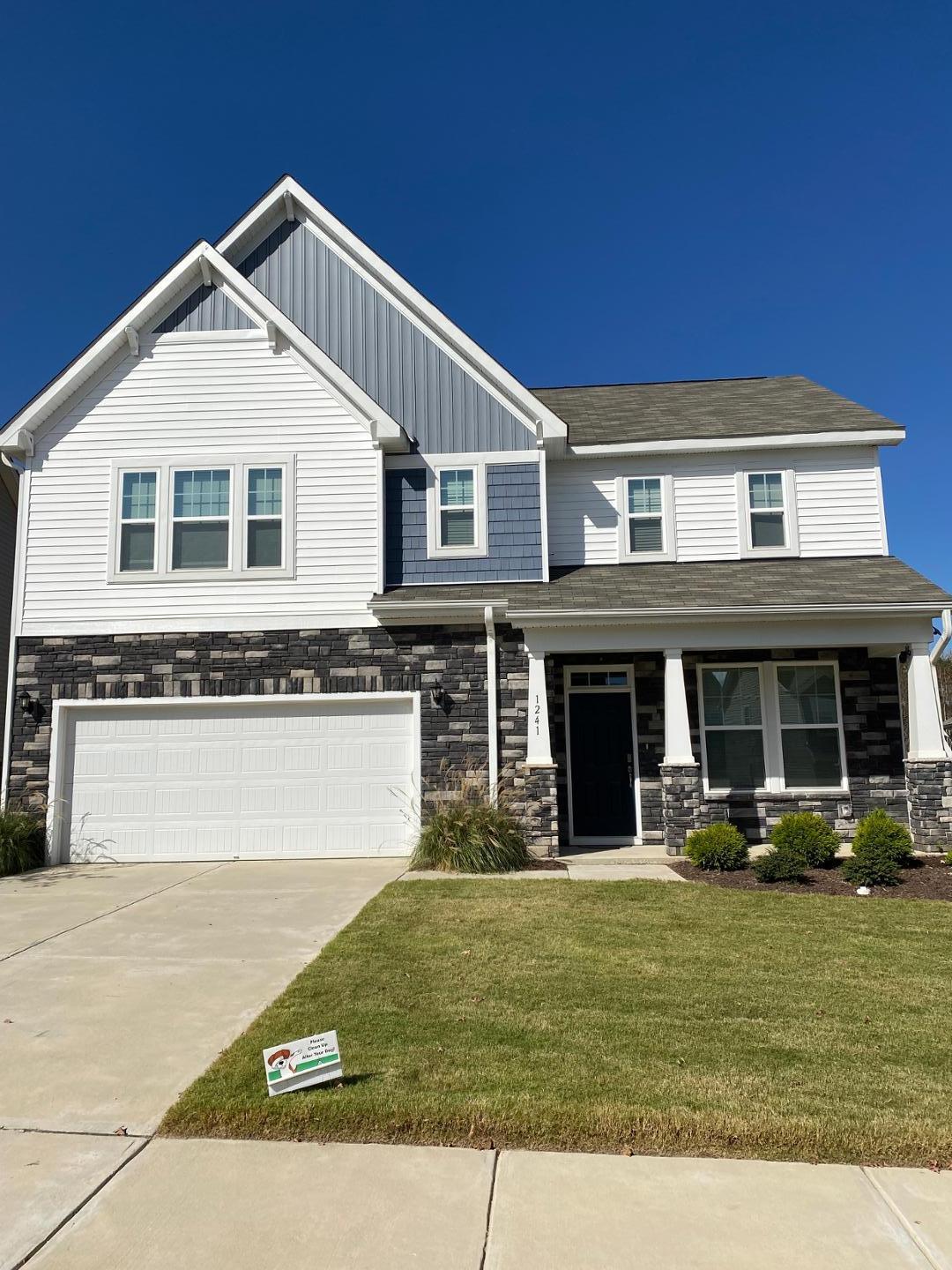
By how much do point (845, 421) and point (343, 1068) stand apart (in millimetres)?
12213

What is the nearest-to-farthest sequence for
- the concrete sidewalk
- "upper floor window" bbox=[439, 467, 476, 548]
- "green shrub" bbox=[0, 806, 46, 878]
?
the concrete sidewalk < "green shrub" bbox=[0, 806, 46, 878] < "upper floor window" bbox=[439, 467, 476, 548]

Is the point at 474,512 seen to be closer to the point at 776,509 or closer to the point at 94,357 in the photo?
the point at 776,509

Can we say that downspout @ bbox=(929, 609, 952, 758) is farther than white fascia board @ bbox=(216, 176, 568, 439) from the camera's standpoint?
No

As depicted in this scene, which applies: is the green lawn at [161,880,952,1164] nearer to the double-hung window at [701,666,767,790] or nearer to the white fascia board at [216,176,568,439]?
the double-hung window at [701,666,767,790]

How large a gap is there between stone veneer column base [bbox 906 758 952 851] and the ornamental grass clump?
1378 mm

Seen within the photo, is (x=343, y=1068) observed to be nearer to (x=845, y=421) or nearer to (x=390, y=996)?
(x=390, y=996)

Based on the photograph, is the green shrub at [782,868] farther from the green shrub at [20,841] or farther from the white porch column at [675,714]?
the green shrub at [20,841]

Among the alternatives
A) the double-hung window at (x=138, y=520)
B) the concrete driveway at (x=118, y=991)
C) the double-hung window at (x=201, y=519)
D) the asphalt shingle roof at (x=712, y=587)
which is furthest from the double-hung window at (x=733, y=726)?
the double-hung window at (x=138, y=520)

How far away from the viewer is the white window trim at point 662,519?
42.4ft

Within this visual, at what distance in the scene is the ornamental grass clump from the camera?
8.73 m

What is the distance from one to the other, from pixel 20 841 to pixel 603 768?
7.98 meters

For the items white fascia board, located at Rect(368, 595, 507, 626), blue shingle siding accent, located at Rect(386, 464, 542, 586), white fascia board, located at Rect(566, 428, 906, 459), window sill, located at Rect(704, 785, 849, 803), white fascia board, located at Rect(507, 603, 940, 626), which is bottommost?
window sill, located at Rect(704, 785, 849, 803)

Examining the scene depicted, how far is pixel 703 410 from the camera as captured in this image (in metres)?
14.1

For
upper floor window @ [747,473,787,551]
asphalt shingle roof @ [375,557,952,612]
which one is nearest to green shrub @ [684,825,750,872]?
asphalt shingle roof @ [375,557,952,612]
